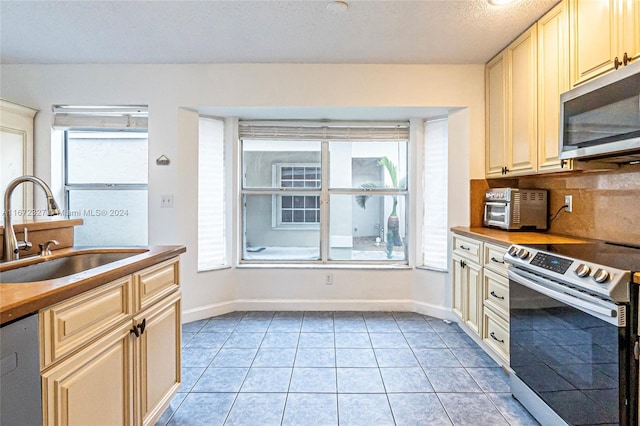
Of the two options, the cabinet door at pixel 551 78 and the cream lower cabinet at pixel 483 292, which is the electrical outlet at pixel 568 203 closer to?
the cabinet door at pixel 551 78

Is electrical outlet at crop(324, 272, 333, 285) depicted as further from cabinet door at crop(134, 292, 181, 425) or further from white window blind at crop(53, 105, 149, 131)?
white window blind at crop(53, 105, 149, 131)

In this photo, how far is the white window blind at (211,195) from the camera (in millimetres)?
3354

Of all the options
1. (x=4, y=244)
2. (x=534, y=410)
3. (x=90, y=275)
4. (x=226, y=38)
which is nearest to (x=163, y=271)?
(x=90, y=275)

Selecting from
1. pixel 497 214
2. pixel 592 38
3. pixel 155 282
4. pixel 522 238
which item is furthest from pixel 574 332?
pixel 155 282

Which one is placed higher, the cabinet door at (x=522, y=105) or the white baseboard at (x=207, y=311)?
the cabinet door at (x=522, y=105)

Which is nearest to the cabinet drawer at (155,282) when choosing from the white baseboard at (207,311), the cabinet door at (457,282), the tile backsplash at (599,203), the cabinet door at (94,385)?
the cabinet door at (94,385)

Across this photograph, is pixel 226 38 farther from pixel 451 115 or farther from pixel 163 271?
pixel 451 115

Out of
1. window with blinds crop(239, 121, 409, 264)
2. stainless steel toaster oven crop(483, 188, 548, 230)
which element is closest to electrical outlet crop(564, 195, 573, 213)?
stainless steel toaster oven crop(483, 188, 548, 230)

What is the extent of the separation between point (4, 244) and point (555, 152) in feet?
9.92

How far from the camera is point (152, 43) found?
2.70 metres

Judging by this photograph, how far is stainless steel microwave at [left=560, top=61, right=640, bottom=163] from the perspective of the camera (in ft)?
4.91

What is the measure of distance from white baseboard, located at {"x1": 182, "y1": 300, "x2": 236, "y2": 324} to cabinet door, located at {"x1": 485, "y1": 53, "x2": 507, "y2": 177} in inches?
112

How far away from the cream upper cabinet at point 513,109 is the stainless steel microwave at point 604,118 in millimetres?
479

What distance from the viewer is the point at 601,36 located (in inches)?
70.7
